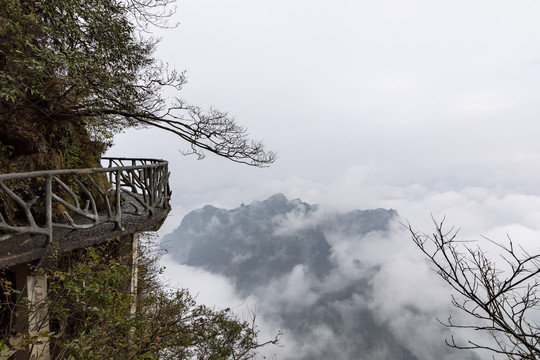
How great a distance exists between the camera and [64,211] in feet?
19.0

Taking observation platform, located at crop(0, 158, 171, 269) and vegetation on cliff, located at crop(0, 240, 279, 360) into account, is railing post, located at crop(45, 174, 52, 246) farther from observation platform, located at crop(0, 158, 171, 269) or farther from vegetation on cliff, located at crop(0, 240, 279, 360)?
vegetation on cliff, located at crop(0, 240, 279, 360)

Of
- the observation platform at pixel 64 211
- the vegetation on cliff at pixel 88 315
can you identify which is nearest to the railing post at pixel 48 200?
the observation platform at pixel 64 211

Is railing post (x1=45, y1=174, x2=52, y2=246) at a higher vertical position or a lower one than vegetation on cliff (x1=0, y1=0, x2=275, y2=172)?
lower

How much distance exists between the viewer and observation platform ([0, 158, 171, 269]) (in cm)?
446

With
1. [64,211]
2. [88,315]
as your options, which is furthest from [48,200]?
[88,315]

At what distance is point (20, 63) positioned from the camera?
257 inches

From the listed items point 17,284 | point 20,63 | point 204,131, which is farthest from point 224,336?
point 20,63

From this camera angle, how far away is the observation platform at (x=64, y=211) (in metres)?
4.46

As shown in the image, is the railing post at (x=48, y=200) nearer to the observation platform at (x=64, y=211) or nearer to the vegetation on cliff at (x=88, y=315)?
the observation platform at (x=64, y=211)

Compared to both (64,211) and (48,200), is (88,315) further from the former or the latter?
(48,200)

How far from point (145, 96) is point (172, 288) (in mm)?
8235

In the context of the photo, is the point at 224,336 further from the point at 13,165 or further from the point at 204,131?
the point at 13,165

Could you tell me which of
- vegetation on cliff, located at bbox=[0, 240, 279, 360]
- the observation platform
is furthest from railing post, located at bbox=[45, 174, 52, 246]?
vegetation on cliff, located at bbox=[0, 240, 279, 360]

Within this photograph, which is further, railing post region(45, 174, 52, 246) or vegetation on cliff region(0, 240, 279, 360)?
vegetation on cliff region(0, 240, 279, 360)
